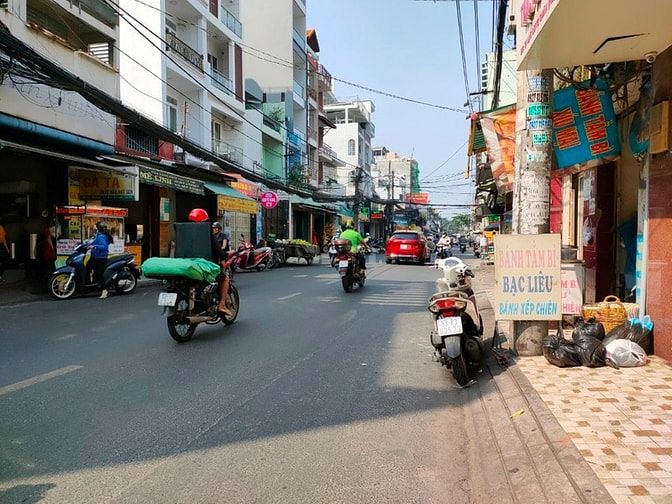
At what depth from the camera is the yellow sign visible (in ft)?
66.7

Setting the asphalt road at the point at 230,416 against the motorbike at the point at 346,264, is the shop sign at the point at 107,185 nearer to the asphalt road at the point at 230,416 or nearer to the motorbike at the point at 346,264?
the motorbike at the point at 346,264

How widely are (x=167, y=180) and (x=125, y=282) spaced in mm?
4746

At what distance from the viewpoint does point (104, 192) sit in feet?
47.6

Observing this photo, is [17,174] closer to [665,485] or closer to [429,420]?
[429,420]

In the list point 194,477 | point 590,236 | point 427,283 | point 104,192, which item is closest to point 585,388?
point 194,477

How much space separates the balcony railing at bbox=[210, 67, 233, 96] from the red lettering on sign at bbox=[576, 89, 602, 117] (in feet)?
65.6

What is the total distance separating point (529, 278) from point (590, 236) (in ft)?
11.2

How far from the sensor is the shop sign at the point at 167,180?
14836mm

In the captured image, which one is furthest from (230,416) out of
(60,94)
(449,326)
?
(60,94)

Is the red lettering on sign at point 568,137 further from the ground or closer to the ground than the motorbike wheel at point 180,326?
further from the ground

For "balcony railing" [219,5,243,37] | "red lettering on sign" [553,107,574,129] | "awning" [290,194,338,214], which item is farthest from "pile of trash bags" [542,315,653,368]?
"awning" [290,194,338,214]

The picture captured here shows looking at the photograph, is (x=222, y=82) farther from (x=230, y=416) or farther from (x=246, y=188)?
(x=230, y=416)

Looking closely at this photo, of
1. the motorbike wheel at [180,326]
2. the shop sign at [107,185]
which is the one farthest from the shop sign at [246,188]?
the motorbike wheel at [180,326]

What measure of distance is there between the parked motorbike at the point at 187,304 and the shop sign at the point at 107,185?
8297mm
